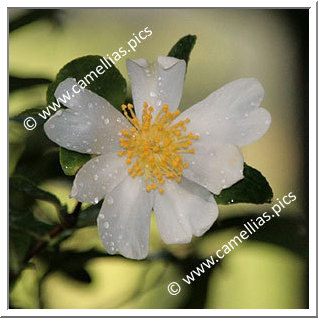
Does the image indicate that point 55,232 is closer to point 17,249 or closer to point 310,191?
point 17,249

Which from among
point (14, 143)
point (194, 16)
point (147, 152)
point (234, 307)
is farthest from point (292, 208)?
point (14, 143)

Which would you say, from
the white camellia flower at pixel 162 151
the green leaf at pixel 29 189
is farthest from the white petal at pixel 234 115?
the green leaf at pixel 29 189

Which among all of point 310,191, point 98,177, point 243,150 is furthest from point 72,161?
point 310,191

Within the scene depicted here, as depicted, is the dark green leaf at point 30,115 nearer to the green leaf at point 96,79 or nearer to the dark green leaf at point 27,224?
the green leaf at point 96,79

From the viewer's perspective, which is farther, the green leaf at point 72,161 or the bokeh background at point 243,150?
the bokeh background at point 243,150

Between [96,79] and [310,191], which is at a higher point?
[96,79]

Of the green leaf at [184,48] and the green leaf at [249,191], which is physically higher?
the green leaf at [184,48]

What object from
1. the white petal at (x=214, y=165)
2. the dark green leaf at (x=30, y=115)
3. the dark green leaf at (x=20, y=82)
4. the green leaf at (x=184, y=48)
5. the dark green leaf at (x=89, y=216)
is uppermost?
the green leaf at (x=184, y=48)
